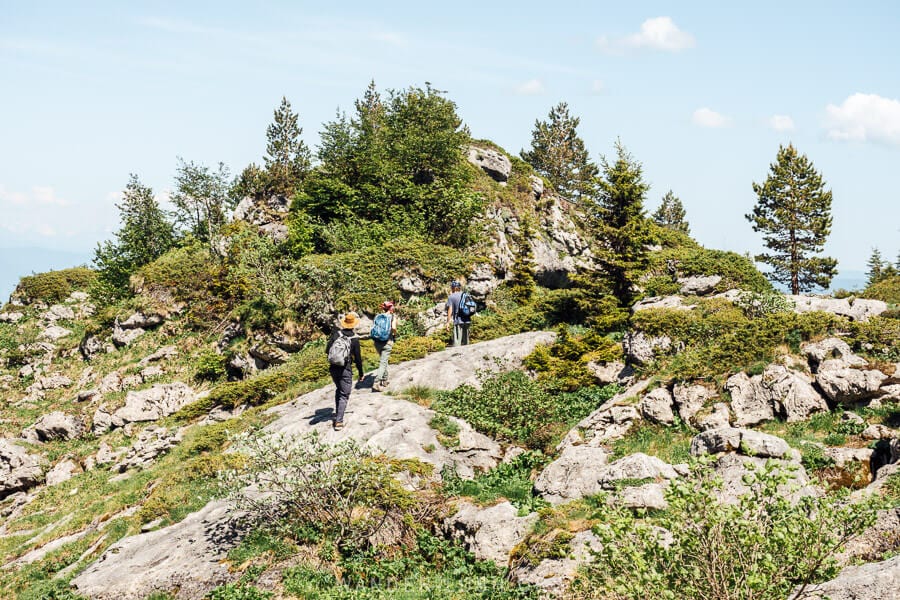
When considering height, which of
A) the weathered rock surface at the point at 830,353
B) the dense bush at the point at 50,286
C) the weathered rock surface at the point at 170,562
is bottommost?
the weathered rock surface at the point at 170,562

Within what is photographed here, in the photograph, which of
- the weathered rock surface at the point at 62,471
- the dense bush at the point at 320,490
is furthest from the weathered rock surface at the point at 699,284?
the weathered rock surface at the point at 62,471

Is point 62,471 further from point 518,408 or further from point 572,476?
point 572,476

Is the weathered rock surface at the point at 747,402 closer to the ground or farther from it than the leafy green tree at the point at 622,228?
closer to the ground

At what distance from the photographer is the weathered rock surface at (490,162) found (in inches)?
1743

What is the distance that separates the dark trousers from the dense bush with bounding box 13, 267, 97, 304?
41.7 metres

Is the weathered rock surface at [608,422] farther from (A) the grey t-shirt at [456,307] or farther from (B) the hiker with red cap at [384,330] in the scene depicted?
(A) the grey t-shirt at [456,307]

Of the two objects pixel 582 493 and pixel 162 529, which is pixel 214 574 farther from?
pixel 582 493

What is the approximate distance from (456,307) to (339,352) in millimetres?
7751

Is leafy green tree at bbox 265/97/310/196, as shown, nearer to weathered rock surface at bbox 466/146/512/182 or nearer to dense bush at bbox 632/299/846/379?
weathered rock surface at bbox 466/146/512/182

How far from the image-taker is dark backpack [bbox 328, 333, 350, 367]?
1511 centimetres

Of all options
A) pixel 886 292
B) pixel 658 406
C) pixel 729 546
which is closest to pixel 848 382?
pixel 658 406

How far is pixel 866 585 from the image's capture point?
235 inches

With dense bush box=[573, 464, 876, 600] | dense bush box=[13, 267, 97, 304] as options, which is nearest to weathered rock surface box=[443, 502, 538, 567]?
dense bush box=[573, 464, 876, 600]

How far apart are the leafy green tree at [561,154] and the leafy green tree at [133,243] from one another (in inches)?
A: 1621
